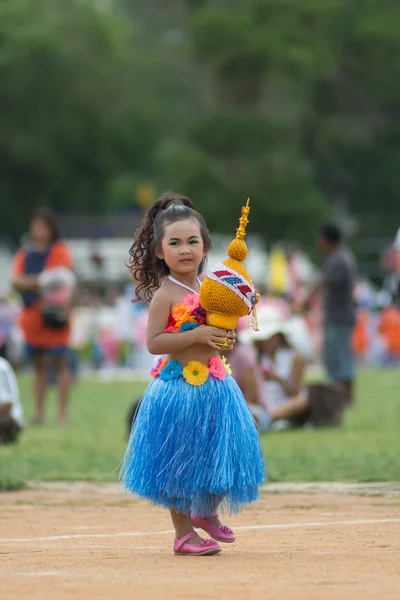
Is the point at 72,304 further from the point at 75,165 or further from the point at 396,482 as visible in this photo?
the point at 75,165

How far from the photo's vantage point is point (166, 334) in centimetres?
723

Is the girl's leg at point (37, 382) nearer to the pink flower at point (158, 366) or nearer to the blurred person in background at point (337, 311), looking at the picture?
the blurred person in background at point (337, 311)

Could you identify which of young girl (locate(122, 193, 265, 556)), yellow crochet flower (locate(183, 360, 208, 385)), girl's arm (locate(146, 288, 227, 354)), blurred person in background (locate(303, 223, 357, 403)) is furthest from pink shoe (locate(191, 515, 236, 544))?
blurred person in background (locate(303, 223, 357, 403))

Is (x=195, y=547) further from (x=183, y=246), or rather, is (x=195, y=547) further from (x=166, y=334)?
(x=183, y=246)

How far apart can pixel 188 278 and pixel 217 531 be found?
3.81ft

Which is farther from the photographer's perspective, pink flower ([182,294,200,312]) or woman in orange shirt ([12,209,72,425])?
woman in orange shirt ([12,209,72,425])

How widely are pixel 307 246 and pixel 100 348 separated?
932 inches

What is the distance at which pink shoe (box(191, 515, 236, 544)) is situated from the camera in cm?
720

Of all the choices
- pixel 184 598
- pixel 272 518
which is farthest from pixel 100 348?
pixel 184 598

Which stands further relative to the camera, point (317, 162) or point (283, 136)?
point (317, 162)

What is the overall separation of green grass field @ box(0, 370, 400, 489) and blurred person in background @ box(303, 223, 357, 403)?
54 centimetres

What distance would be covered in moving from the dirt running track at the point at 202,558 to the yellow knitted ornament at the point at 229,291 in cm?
104

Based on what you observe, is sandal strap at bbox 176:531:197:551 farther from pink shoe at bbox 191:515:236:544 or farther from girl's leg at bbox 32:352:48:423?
girl's leg at bbox 32:352:48:423

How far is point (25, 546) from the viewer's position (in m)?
7.45
